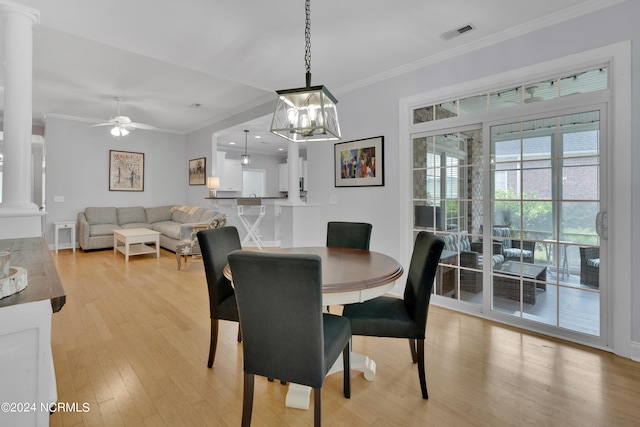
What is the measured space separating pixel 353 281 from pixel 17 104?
9.75 feet

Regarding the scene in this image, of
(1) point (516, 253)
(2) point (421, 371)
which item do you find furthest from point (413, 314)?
(1) point (516, 253)

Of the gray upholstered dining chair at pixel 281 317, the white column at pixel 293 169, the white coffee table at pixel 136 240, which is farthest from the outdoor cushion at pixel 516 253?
the white coffee table at pixel 136 240

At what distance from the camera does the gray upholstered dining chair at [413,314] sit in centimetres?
174

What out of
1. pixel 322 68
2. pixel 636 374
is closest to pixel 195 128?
pixel 322 68

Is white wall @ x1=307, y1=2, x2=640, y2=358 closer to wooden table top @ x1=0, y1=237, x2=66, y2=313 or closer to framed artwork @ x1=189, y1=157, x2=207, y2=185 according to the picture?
wooden table top @ x1=0, y1=237, x2=66, y2=313

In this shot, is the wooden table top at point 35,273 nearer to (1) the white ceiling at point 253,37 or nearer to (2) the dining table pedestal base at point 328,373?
(2) the dining table pedestal base at point 328,373

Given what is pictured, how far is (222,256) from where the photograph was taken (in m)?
2.20

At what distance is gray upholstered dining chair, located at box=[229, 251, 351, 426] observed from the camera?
1261 millimetres

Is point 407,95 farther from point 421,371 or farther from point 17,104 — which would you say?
point 17,104

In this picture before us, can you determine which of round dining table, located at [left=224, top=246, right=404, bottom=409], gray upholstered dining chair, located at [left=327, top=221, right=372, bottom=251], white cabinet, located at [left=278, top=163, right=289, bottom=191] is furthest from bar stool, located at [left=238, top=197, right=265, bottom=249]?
round dining table, located at [left=224, top=246, right=404, bottom=409]

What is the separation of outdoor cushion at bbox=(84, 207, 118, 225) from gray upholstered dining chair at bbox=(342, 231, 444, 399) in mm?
6534

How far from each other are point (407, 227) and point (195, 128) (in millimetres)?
5803

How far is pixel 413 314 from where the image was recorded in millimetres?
1807

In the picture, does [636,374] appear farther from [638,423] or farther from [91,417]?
[91,417]
